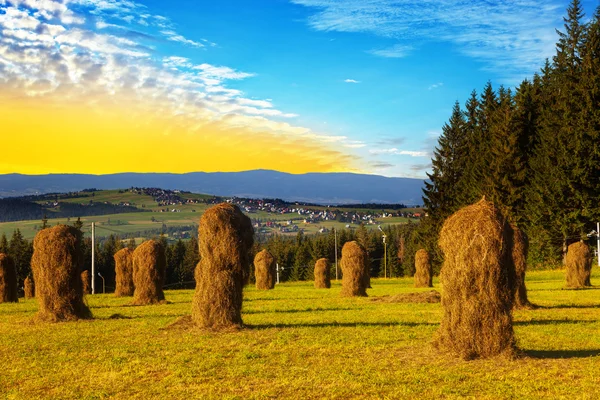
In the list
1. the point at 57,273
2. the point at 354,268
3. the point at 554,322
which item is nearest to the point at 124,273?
the point at 354,268

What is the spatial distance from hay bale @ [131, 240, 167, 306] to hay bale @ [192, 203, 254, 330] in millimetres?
10757

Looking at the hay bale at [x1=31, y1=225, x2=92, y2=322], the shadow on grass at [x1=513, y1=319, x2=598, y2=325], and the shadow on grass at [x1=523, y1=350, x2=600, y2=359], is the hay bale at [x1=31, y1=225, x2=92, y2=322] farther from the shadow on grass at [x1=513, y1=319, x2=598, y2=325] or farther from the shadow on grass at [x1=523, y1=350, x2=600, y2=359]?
the shadow on grass at [x1=523, y1=350, x2=600, y2=359]

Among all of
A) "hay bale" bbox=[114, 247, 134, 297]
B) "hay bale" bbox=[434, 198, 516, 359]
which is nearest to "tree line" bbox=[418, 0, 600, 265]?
"hay bale" bbox=[114, 247, 134, 297]

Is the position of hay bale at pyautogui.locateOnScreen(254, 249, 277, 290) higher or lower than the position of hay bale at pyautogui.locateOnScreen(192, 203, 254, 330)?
lower

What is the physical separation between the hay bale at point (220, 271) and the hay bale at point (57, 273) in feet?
16.8

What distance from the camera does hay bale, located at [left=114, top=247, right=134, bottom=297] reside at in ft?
109

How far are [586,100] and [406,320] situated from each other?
129ft

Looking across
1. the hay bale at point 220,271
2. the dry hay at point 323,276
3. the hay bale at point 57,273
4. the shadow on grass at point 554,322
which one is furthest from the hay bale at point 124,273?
the shadow on grass at point 554,322

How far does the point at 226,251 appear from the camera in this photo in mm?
15828

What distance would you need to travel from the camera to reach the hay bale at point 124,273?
33.1 meters

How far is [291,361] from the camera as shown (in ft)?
39.0

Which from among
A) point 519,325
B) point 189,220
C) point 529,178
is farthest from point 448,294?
point 189,220

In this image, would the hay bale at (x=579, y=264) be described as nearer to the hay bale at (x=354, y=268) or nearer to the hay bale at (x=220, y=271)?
the hay bale at (x=354, y=268)

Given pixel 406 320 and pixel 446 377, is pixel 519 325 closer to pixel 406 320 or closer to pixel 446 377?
pixel 406 320
